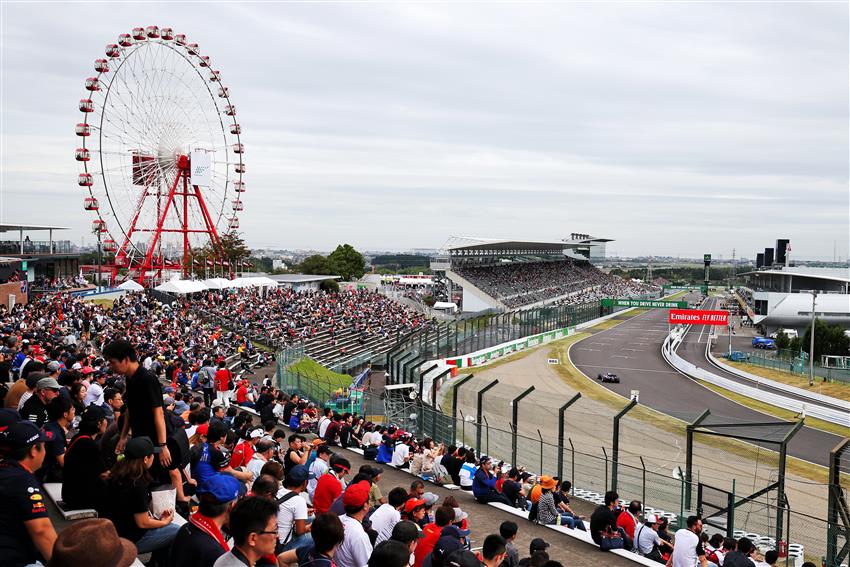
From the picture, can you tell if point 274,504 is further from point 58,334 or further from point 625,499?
point 58,334

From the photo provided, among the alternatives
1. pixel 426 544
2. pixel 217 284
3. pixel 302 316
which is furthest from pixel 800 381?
pixel 426 544

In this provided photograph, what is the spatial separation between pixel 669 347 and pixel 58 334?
1980 inches

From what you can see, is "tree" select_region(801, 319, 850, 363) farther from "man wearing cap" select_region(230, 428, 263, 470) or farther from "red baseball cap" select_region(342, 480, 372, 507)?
"red baseball cap" select_region(342, 480, 372, 507)

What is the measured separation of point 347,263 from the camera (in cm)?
11531

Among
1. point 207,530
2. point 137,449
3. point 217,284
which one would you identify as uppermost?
point 137,449

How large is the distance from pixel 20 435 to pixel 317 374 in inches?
766

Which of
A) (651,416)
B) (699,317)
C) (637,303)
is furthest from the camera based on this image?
(637,303)

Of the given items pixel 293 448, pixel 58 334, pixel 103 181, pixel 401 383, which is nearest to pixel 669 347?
pixel 401 383

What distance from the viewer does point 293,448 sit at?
31.8ft

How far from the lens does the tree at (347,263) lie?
11356 centimetres

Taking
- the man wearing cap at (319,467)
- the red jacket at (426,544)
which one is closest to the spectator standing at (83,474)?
the red jacket at (426,544)

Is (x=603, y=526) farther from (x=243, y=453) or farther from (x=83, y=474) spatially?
(x=83, y=474)

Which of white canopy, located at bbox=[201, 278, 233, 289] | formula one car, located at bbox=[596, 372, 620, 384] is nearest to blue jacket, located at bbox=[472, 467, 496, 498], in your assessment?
formula one car, located at bbox=[596, 372, 620, 384]

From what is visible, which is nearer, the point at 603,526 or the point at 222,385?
the point at 603,526
